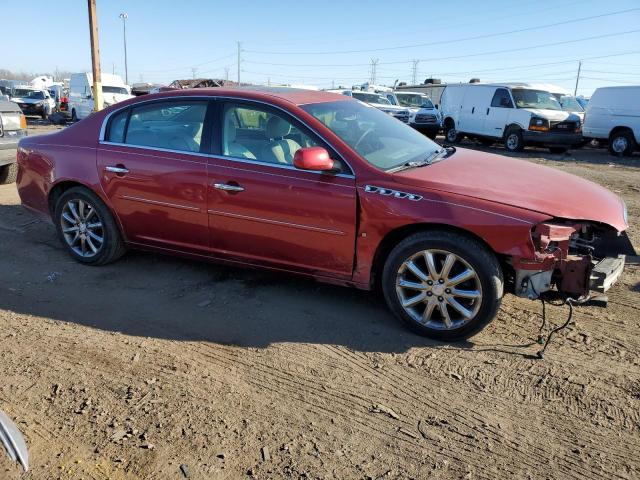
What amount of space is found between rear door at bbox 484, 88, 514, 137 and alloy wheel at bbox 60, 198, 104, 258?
14979 mm

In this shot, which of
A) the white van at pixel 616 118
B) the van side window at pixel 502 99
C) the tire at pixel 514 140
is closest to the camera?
the white van at pixel 616 118

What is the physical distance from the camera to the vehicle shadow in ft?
12.4

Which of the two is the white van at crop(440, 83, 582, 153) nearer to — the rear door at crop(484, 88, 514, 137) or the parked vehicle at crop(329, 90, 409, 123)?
the rear door at crop(484, 88, 514, 137)

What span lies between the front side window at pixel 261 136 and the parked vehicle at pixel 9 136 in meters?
5.36

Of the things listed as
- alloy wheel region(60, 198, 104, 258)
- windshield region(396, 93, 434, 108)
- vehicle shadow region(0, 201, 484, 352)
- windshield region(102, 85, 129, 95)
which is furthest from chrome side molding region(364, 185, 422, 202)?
windshield region(102, 85, 129, 95)

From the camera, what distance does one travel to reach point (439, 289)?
360 centimetres

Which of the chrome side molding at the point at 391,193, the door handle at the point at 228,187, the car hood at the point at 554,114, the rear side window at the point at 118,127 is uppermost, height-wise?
the car hood at the point at 554,114

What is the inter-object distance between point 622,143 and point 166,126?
50.3 ft

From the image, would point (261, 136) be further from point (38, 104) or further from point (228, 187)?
point (38, 104)

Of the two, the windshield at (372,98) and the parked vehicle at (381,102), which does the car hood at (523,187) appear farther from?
the windshield at (372,98)

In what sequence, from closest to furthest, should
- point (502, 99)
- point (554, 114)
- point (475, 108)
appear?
point (554, 114) → point (502, 99) → point (475, 108)

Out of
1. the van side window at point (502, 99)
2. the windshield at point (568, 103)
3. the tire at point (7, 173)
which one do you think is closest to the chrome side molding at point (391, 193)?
the tire at point (7, 173)

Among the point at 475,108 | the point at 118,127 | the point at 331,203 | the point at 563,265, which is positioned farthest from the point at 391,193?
the point at 475,108

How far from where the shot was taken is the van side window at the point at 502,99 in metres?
17.2
